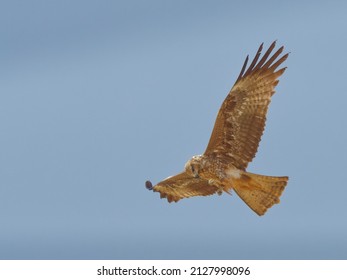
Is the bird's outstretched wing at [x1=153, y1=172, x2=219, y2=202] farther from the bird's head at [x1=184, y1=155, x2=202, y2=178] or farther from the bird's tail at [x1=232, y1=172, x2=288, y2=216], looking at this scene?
the bird's tail at [x1=232, y1=172, x2=288, y2=216]

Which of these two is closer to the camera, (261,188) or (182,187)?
(261,188)

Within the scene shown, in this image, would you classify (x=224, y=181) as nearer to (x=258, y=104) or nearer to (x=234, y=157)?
(x=234, y=157)

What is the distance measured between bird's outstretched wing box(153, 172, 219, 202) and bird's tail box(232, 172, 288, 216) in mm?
1027

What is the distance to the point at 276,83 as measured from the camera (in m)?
12.0

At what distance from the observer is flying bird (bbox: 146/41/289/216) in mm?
11922

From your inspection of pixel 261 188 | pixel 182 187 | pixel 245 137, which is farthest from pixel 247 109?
pixel 182 187

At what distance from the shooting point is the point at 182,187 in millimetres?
13195

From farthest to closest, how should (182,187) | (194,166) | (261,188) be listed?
(182,187) → (194,166) → (261,188)

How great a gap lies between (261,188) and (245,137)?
80 centimetres

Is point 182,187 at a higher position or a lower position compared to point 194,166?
higher

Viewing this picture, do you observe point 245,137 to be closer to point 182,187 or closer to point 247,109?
point 247,109

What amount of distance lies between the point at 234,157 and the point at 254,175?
19.9 inches

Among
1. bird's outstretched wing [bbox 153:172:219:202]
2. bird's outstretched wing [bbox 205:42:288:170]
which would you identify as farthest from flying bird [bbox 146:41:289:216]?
bird's outstretched wing [bbox 153:172:219:202]
